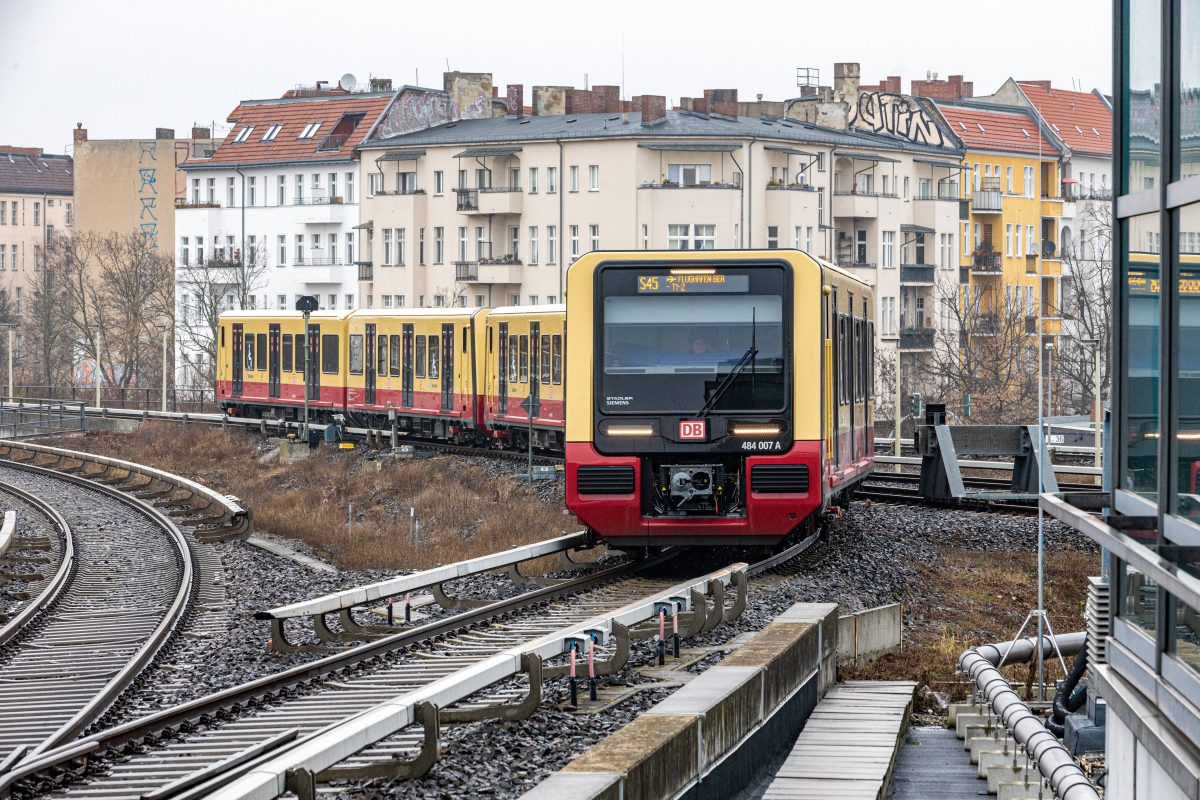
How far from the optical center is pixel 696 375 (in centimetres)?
1680

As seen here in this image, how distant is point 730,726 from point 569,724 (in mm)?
1125

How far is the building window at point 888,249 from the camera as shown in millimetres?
79562

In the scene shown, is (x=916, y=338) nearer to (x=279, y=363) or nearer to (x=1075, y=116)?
(x=1075, y=116)

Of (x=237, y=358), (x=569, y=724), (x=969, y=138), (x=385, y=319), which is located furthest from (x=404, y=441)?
(x=969, y=138)

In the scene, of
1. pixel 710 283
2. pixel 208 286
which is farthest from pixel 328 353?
pixel 208 286

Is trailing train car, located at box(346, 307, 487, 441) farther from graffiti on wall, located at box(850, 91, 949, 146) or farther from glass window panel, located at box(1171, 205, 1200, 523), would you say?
graffiti on wall, located at box(850, 91, 949, 146)

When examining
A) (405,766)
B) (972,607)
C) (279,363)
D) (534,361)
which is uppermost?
(279,363)

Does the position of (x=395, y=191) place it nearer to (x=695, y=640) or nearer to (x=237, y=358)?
(x=237, y=358)

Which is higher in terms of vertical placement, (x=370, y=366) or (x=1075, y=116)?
(x=1075, y=116)

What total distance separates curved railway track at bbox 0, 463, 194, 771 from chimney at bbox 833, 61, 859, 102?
58.5 m

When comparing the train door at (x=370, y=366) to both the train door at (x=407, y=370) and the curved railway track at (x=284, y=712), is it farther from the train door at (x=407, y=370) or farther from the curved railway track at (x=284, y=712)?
the curved railway track at (x=284, y=712)

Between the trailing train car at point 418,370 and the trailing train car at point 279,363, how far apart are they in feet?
2.72

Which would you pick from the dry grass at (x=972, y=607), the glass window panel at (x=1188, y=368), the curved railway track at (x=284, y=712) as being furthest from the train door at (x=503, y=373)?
the glass window panel at (x=1188, y=368)

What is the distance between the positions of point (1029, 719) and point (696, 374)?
7018 mm
